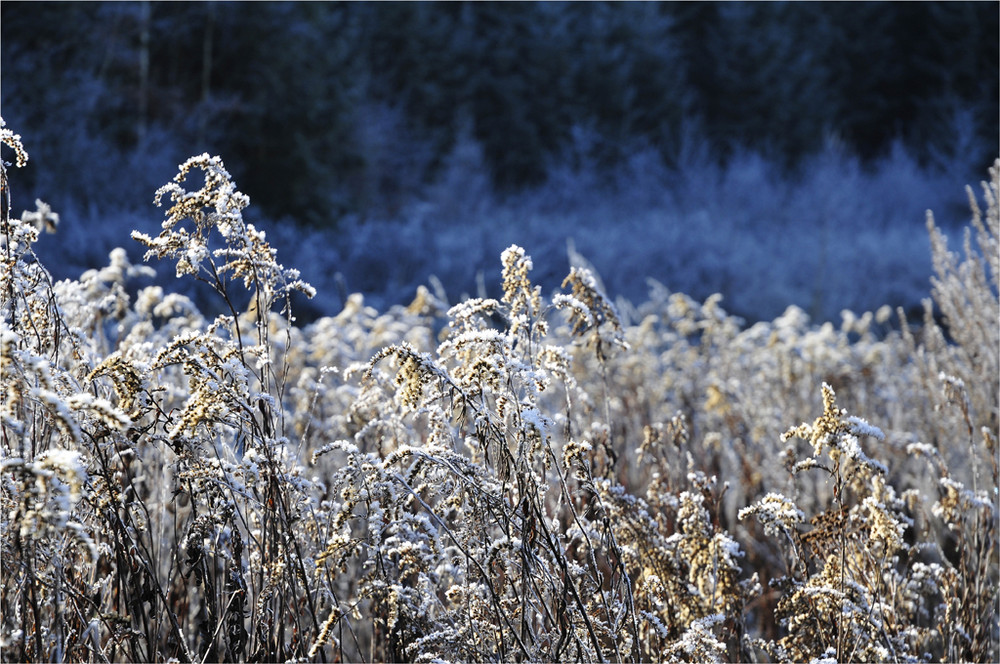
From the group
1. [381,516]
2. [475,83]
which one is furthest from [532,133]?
[381,516]

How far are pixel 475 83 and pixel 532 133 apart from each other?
177 cm

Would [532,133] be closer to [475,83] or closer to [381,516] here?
[475,83]

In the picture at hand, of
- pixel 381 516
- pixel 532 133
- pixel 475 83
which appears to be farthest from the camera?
pixel 532 133

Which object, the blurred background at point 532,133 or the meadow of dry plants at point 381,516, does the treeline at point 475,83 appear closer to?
the blurred background at point 532,133

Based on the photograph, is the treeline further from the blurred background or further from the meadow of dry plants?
→ the meadow of dry plants

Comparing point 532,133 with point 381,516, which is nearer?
point 381,516

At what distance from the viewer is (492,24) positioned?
21.2 metres

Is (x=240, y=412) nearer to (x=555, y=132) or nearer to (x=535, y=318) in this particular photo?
(x=535, y=318)

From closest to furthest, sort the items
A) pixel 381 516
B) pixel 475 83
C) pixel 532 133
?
1. pixel 381 516
2. pixel 475 83
3. pixel 532 133

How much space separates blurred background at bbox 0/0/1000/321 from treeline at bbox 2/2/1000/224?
0.05m

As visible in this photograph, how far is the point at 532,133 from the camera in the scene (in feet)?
66.4

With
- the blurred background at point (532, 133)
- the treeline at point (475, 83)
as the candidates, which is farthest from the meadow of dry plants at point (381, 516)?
the treeline at point (475, 83)

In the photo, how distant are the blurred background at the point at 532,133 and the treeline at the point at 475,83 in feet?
0.17

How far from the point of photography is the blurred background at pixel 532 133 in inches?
447
